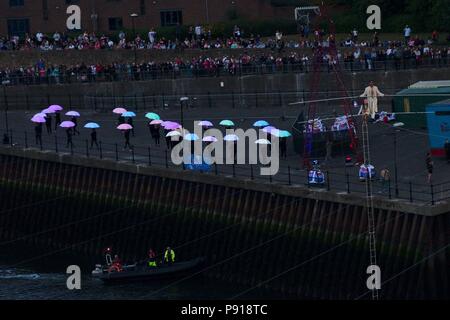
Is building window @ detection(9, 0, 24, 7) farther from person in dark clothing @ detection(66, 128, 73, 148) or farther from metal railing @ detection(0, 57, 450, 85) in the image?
person in dark clothing @ detection(66, 128, 73, 148)

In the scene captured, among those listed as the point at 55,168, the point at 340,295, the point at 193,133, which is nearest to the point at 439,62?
the point at 193,133

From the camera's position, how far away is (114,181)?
251 feet

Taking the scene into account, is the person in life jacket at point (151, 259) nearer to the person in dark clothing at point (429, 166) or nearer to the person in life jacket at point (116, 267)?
the person in life jacket at point (116, 267)

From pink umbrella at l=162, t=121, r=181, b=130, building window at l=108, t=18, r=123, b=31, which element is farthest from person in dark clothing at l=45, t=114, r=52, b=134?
building window at l=108, t=18, r=123, b=31

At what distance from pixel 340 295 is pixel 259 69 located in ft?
106

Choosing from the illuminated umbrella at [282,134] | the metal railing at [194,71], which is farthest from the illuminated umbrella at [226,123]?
the metal railing at [194,71]

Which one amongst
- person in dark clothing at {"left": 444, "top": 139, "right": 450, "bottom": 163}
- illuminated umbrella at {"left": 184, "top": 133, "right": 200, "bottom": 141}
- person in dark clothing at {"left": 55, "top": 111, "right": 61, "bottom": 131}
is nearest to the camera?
person in dark clothing at {"left": 444, "top": 139, "right": 450, "bottom": 163}

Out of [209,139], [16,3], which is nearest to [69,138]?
[209,139]

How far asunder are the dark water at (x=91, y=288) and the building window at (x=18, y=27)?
43.6 meters

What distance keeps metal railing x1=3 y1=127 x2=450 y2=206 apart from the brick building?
2638 cm

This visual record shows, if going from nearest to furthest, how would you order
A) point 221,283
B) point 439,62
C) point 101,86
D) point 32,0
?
point 221,283 → point 439,62 → point 101,86 → point 32,0

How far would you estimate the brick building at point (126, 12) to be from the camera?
11069 centimetres

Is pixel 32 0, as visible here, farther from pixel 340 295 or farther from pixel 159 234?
pixel 340 295

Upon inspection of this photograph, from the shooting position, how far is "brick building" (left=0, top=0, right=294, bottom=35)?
363ft
